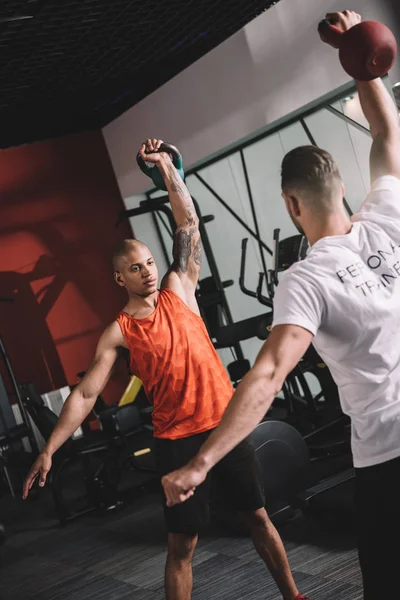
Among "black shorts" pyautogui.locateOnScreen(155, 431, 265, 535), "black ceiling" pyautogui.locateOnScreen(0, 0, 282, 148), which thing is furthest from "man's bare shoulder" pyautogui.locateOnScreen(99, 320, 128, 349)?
"black ceiling" pyautogui.locateOnScreen(0, 0, 282, 148)

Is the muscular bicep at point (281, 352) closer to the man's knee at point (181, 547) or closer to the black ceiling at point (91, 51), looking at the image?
the man's knee at point (181, 547)

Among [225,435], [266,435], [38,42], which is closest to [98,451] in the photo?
[266,435]

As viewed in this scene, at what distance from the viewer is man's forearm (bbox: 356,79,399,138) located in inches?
82.9

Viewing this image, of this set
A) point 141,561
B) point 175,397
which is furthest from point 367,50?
point 141,561

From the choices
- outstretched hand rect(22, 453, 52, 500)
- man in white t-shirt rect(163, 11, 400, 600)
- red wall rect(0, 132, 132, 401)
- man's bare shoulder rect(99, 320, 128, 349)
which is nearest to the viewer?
man in white t-shirt rect(163, 11, 400, 600)

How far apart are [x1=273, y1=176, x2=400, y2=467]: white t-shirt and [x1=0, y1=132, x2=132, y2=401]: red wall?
6552 mm

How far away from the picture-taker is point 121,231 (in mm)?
8609

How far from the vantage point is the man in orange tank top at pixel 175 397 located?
8.97ft

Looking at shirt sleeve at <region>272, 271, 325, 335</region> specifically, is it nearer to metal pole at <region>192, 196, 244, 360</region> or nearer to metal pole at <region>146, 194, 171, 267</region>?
metal pole at <region>192, 196, 244, 360</region>

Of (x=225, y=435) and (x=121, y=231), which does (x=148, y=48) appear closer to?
(x=121, y=231)

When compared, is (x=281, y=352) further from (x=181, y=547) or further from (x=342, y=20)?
(x=181, y=547)

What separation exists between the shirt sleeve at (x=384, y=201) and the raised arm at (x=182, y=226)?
4.39 feet

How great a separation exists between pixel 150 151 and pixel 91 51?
11.9 feet

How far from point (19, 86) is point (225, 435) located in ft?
19.2
